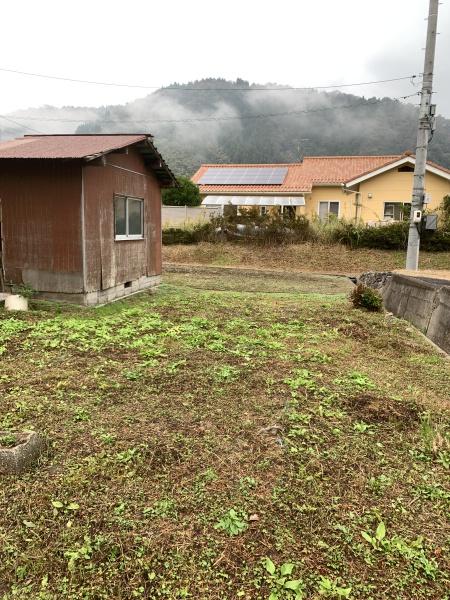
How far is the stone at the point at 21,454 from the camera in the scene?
279 cm

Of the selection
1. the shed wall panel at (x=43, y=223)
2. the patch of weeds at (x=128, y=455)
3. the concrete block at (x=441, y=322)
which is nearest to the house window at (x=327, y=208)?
the concrete block at (x=441, y=322)

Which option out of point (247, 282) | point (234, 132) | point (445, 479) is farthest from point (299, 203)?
point (234, 132)

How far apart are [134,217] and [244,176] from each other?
20003mm

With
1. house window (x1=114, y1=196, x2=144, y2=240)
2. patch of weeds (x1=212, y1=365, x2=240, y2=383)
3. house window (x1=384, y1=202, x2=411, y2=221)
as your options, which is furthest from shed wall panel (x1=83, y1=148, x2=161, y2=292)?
house window (x1=384, y1=202, x2=411, y2=221)

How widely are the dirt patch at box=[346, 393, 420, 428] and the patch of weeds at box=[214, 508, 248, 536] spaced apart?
160cm

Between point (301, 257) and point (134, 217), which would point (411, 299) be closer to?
point (134, 217)

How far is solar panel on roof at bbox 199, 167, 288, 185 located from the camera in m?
27.8

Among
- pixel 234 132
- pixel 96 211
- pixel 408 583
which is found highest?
pixel 234 132

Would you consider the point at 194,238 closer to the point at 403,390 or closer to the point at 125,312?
the point at 125,312

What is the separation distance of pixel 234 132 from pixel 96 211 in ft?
274

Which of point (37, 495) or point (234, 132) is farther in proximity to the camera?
point (234, 132)

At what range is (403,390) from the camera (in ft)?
14.4

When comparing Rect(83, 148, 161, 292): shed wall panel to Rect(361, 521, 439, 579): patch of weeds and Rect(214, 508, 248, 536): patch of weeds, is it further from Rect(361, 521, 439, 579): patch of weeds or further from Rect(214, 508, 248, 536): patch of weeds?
Rect(361, 521, 439, 579): patch of weeds

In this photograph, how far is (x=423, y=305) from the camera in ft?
24.1
